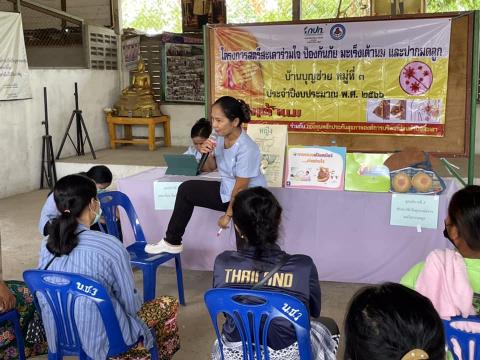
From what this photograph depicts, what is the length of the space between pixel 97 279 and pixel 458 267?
115 centimetres

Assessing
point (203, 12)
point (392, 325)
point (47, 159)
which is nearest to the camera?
point (392, 325)

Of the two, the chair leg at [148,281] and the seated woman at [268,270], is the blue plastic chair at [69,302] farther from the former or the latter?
the chair leg at [148,281]

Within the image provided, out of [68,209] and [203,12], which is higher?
[203,12]

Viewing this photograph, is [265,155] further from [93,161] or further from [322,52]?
[93,161]

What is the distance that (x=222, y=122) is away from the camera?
9.61ft

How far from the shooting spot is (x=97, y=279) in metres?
1.87

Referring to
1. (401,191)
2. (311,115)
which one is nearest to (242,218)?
(401,191)

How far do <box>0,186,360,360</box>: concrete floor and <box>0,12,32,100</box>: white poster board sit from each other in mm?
1505

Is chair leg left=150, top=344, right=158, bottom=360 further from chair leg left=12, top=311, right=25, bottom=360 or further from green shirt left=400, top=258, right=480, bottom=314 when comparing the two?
green shirt left=400, top=258, right=480, bottom=314

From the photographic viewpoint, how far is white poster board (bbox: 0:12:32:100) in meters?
6.12

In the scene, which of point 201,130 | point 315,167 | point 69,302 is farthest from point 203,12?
point 69,302

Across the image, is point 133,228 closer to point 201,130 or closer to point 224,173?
point 224,173

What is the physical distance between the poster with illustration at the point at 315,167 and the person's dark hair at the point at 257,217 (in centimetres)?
146

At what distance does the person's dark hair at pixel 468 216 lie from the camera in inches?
66.4
